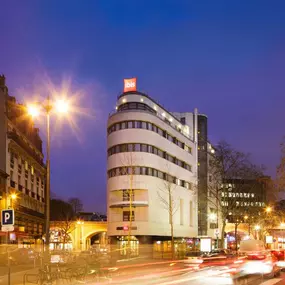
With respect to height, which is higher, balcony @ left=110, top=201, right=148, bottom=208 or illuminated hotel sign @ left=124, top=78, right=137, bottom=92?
illuminated hotel sign @ left=124, top=78, right=137, bottom=92

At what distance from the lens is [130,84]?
85562 millimetres

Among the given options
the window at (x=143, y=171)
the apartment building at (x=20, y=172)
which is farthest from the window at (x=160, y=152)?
the apartment building at (x=20, y=172)

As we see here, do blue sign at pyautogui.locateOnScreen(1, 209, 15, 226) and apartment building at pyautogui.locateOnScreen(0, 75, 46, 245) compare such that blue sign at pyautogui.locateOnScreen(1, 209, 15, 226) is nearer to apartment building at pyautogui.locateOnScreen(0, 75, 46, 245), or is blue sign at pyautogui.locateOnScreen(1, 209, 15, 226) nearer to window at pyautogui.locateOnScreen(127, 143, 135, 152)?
apartment building at pyautogui.locateOnScreen(0, 75, 46, 245)

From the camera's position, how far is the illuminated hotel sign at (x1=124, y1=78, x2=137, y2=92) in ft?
279

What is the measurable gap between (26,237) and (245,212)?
3163cm

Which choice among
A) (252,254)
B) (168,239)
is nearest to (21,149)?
(168,239)

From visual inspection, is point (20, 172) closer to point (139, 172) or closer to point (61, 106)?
point (139, 172)

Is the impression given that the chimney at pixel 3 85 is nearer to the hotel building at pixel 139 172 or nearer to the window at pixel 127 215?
the hotel building at pixel 139 172

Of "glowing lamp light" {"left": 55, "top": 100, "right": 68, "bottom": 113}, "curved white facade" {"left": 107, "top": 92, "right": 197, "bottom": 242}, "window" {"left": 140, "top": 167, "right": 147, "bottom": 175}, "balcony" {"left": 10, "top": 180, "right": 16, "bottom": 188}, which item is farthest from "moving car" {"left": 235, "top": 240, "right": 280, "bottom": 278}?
"window" {"left": 140, "top": 167, "right": 147, "bottom": 175}

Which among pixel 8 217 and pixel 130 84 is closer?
pixel 8 217

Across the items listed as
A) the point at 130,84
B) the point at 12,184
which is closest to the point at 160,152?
the point at 130,84

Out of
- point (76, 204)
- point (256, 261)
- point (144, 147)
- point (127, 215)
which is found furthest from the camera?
point (76, 204)

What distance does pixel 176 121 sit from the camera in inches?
3570

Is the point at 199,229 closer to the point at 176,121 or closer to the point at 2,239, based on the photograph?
the point at 176,121
